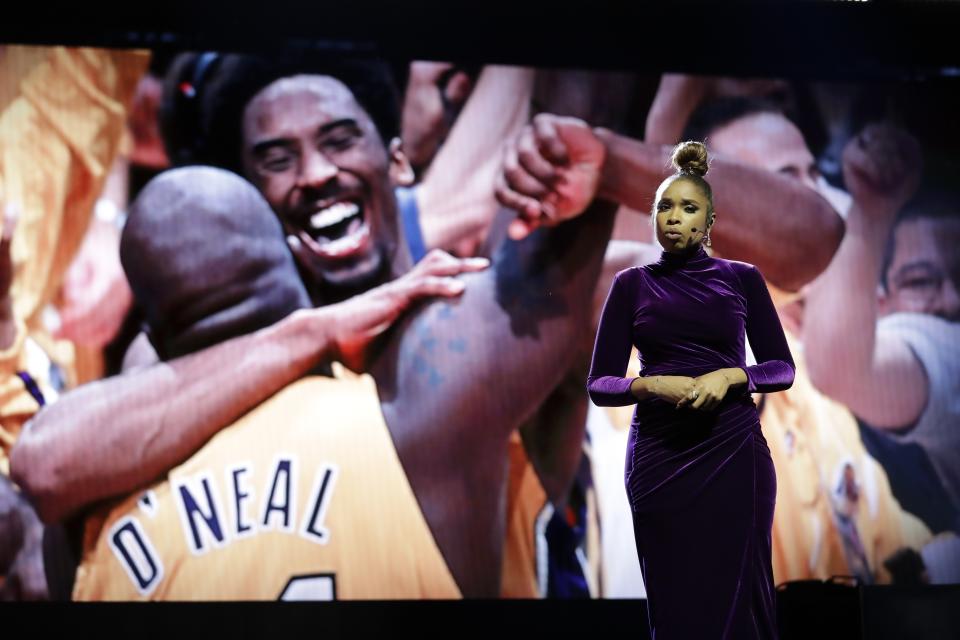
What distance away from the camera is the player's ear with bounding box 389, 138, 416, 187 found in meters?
3.77

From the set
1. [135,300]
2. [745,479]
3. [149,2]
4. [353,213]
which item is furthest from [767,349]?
[149,2]

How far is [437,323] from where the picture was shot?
3717mm

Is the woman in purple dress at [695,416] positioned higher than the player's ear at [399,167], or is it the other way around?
the player's ear at [399,167]

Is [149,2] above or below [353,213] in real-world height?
above

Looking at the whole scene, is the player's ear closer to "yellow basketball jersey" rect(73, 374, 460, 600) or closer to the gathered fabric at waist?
"yellow basketball jersey" rect(73, 374, 460, 600)

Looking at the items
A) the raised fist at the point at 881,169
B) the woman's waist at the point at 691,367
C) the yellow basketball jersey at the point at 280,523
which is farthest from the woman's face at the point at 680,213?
the raised fist at the point at 881,169

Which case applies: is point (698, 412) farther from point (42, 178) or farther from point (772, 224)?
point (42, 178)

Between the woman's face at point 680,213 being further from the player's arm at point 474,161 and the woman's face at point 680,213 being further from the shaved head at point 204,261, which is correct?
the shaved head at point 204,261

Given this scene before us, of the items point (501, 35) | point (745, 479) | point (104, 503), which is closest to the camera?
point (745, 479)

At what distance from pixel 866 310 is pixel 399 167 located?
184 centimetres

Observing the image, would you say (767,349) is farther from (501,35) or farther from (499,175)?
(501,35)

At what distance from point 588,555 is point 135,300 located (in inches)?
72.5

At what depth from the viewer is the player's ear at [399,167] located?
377 centimetres

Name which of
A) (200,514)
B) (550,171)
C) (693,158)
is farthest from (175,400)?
(693,158)
